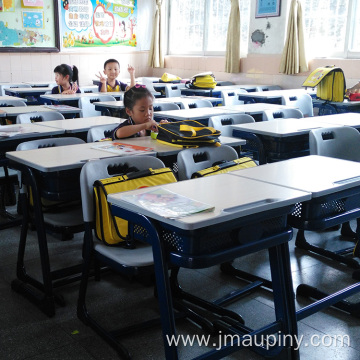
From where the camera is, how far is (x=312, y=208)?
2090mm

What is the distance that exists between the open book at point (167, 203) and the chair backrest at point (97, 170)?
1.28 ft

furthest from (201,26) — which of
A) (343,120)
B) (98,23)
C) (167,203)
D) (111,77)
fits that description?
(167,203)

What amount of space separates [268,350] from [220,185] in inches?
28.2

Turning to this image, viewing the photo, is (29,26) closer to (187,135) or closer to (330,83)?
(330,83)

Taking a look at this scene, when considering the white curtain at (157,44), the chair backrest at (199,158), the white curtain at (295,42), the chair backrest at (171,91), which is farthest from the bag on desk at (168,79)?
the chair backrest at (199,158)

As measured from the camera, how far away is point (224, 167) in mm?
2535

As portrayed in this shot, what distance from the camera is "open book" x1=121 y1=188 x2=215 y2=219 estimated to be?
5.38 ft

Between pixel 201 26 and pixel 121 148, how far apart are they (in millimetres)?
6550

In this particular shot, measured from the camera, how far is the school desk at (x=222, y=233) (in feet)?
5.39

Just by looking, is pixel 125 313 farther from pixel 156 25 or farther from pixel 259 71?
pixel 156 25

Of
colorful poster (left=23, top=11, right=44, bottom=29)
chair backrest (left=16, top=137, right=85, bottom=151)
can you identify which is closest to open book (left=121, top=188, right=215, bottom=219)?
chair backrest (left=16, top=137, right=85, bottom=151)

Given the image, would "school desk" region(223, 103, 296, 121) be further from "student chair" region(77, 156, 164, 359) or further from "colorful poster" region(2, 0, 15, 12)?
"colorful poster" region(2, 0, 15, 12)

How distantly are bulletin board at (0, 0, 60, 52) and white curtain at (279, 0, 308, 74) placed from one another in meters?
3.84

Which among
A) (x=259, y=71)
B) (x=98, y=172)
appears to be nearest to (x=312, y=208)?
(x=98, y=172)
